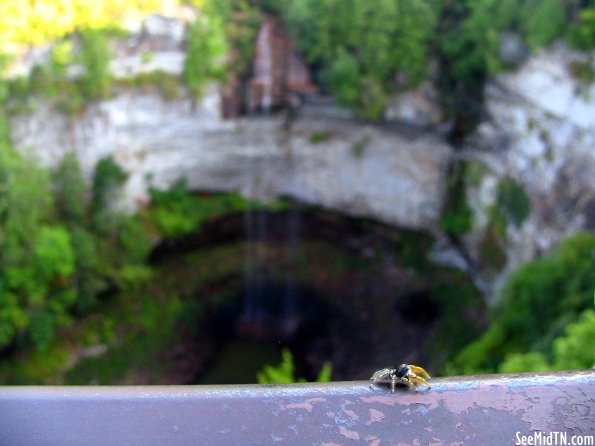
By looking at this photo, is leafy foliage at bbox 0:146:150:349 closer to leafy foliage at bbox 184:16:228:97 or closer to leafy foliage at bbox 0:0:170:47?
leafy foliage at bbox 0:0:170:47

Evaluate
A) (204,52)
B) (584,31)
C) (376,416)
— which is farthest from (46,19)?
(376,416)

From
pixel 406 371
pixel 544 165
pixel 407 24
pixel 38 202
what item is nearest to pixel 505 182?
pixel 544 165

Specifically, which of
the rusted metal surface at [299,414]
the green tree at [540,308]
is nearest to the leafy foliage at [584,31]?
the green tree at [540,308]

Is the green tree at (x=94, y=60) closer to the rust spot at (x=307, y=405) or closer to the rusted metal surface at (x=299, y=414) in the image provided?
the rusted metal surface at (x=299, y=414)

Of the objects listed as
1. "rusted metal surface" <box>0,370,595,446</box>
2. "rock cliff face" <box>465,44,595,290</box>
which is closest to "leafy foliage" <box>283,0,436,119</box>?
"rock cliff face" <box>465,44,595,290</box>

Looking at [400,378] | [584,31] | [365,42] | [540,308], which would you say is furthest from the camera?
[365,42]

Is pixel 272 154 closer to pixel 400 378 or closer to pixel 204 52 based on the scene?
pixel 204 52
